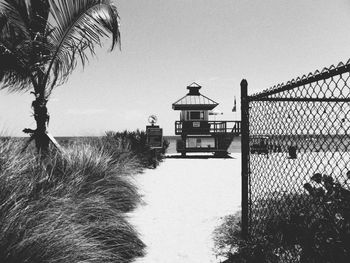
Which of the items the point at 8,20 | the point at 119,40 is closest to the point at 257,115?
the point at 119,40

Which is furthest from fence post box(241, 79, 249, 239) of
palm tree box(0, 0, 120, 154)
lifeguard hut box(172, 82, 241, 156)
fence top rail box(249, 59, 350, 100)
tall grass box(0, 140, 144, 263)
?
lifeguard hut box(172, 82, 241, 156)

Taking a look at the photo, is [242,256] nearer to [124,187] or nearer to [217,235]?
[217,235]

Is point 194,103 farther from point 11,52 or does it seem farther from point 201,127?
point 11,52

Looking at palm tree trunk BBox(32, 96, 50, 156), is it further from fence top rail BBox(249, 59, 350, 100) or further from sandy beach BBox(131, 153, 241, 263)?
fence top rail BBox(249, 59, 350, 100)

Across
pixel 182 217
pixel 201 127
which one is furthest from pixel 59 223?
pixel 201 127

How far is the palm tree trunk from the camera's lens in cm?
750

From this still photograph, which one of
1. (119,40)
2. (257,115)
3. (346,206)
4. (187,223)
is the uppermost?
(119,40)

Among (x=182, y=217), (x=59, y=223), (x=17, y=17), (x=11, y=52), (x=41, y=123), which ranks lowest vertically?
(x=182, y=217)

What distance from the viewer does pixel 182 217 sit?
18.6ft

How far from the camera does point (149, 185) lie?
926cm

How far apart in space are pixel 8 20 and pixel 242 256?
724 cm

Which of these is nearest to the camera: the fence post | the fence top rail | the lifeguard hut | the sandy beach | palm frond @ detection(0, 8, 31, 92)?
the fence top rail

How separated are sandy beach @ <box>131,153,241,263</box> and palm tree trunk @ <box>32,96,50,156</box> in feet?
8.77

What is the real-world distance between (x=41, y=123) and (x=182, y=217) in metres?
4.24
